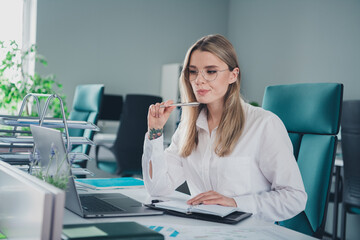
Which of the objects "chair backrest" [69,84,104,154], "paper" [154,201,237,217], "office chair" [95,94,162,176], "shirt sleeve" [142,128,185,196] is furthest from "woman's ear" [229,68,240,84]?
"office chair" [95,94,162,176]

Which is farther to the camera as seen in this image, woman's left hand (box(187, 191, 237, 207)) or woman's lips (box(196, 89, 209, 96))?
woman's lips (box(196, 89, 209, 96))

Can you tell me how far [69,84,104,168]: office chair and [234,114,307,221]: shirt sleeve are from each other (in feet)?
5.21

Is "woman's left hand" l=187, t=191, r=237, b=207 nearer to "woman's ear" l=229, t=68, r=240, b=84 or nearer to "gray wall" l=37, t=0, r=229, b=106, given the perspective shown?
"woman's ear" l=229, t=68, r=240, b=84

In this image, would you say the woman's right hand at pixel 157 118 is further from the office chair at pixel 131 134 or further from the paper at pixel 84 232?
the office chair at pixel 131 134

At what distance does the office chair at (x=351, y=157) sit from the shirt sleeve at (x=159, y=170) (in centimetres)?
138

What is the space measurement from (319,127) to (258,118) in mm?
237

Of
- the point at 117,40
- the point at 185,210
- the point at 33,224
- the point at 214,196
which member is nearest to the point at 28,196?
the point at 33,224

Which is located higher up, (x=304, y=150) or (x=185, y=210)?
(x=304, y=150)

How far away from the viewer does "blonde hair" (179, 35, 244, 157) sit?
150 centimetres

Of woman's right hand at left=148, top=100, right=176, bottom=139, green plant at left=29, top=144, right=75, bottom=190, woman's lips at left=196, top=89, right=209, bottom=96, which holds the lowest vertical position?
green plant at left=29, top=144, right=75, bottom=190

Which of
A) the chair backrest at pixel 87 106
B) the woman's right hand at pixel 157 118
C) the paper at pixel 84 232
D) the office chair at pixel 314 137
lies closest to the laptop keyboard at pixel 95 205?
the paper at pixel 84 232

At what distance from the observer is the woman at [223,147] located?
1378 mm

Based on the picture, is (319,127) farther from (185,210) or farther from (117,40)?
(117,40)

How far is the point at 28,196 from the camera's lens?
0.79 metres
